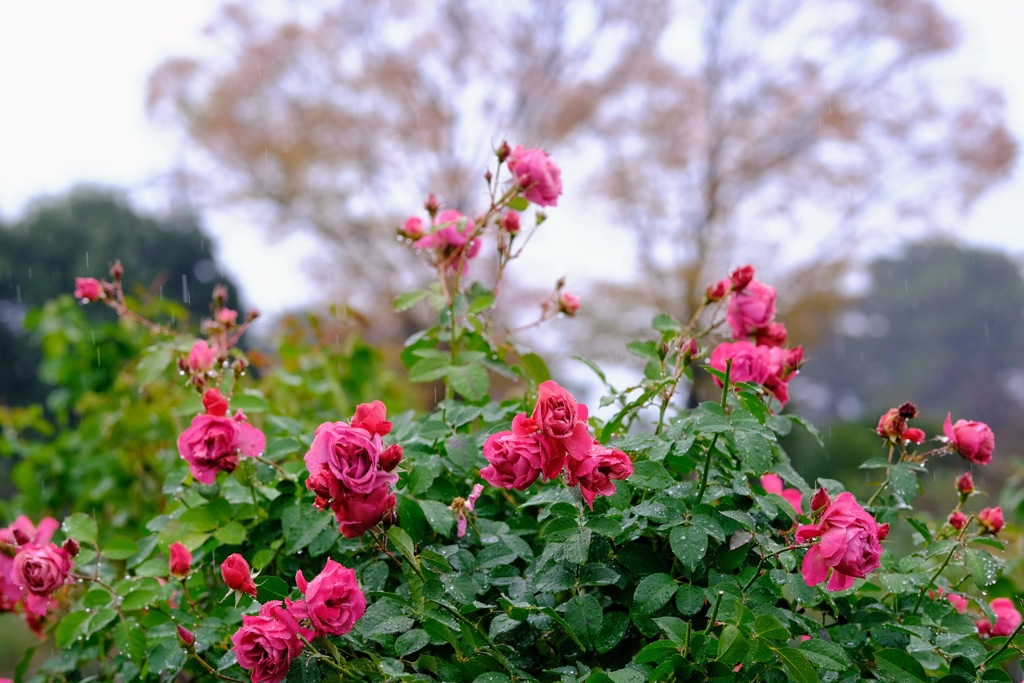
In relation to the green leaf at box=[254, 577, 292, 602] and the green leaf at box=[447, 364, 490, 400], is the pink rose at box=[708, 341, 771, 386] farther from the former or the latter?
the green leaf at box=[254, 577, 292, 602]

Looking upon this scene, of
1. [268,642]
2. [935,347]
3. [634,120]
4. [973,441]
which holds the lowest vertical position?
[268,642]

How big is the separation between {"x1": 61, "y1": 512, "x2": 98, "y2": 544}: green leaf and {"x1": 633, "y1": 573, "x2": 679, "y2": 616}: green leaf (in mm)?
708

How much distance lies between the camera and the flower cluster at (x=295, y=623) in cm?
73

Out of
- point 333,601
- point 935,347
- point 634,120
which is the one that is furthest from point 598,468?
point 935,347

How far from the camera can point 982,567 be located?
908 mm

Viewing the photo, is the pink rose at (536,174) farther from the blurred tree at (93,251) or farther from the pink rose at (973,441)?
the blurred tree at (93,251)

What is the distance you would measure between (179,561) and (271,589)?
A: 157mm

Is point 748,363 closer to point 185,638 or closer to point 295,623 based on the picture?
point 295,623

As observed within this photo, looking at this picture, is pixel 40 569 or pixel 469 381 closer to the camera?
pixel 40 569

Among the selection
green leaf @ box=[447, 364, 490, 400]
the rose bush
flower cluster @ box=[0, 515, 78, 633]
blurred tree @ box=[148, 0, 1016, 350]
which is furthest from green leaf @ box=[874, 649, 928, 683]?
blurred tree @ box=[148, 0, 1016, 350]

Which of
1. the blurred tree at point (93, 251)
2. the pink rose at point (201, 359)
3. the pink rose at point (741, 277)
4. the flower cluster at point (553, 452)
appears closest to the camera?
the flower cluster at point (553, 452)

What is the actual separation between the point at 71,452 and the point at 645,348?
2.06 metres

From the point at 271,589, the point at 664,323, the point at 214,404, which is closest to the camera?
the point at 271,589

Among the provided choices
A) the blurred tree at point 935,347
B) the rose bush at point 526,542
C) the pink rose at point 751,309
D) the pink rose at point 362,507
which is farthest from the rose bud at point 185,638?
the blurred tree at point 935,347
